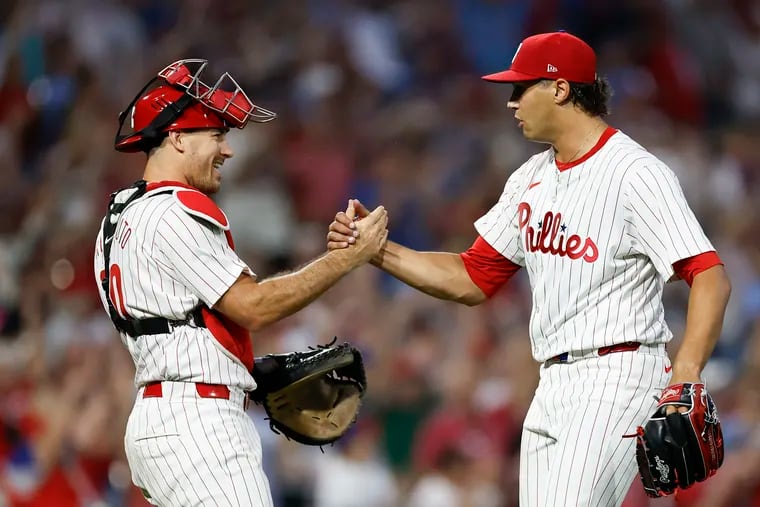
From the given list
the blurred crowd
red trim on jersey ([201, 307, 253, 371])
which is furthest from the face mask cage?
the blurred crowd

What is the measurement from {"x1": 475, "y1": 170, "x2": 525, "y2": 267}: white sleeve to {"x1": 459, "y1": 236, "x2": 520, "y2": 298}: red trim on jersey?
48mm

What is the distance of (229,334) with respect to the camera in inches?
146

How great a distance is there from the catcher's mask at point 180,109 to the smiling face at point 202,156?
0.11 ft

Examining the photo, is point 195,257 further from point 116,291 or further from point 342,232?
point 342,232

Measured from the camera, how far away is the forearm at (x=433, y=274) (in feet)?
14.3

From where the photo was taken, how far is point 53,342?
7.53 meters

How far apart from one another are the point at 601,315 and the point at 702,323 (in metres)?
0.35

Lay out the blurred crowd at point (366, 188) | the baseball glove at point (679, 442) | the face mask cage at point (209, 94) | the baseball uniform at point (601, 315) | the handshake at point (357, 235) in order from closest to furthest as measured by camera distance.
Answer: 1. the baseball glove at point (679, 442)
2. the baseball uniform at point (601, 315)
3. the face mask cage at point (209, 94)
4. the handshake at point (357, 235)
5. the blurred crowd at point (366, 188)

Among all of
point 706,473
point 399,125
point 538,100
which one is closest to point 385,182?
point 399,125

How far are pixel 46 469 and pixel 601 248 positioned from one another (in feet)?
13.7

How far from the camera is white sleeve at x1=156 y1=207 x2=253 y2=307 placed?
3576 mm

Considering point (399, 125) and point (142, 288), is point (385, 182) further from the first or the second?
point (142, 288)

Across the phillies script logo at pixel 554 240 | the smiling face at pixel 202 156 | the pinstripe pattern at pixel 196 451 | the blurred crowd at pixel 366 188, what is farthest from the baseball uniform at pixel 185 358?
the blurred crowd at pixel 366 188

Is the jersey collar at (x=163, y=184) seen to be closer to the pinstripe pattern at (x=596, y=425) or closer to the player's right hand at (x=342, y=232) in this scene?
the player's right hand at (x=342, y=232)
